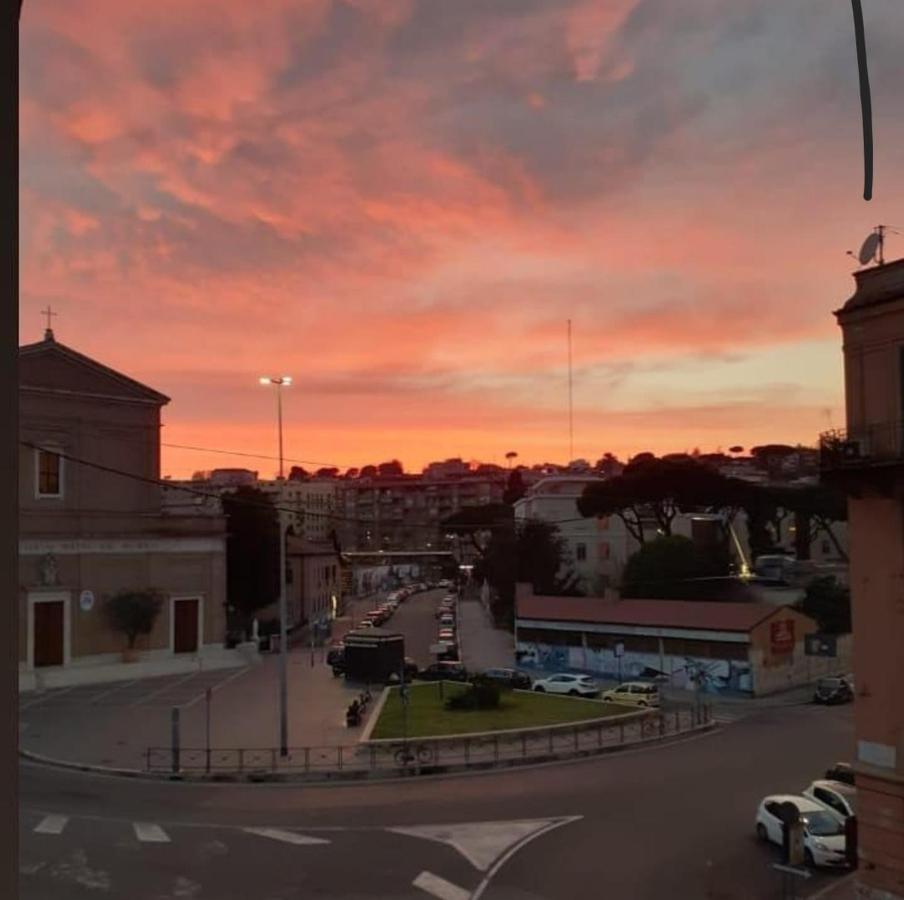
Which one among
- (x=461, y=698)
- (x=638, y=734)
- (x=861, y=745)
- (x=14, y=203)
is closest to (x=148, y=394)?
(x=461, y=698)

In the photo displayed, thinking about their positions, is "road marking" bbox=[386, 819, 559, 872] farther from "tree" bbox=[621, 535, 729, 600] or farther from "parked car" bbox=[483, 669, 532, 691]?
"tree" bbox=[621, 535, 729, 600]

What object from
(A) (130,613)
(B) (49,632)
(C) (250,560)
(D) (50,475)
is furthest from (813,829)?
(C) (250,560)

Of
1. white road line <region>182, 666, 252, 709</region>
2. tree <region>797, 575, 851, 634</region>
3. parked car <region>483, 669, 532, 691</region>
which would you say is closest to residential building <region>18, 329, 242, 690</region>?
white road line <region>182, 666, 252, 709</region>

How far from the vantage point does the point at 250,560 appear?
3944cm

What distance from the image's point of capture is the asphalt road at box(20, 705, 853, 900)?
10500mm

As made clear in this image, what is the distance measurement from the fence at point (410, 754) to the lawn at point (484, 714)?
91 cm

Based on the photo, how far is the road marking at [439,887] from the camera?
402 inches

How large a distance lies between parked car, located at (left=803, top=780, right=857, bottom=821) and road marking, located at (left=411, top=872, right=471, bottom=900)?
497cm

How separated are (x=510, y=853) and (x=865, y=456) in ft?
20.9

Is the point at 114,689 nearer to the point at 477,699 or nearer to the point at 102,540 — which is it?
the point at 102,540

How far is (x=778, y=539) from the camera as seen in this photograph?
45.2 meters

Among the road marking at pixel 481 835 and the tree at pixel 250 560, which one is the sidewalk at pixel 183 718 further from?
the tree at pixel 250 560

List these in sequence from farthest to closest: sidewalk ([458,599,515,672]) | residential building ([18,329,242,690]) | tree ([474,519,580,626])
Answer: tree ([474,519,580,626]), sidewalk ([458,599,515,672]), residential building ([18,329,242,690])

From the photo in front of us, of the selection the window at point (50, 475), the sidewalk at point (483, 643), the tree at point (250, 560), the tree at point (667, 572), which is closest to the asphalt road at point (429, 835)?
the window at point (50, 475)
